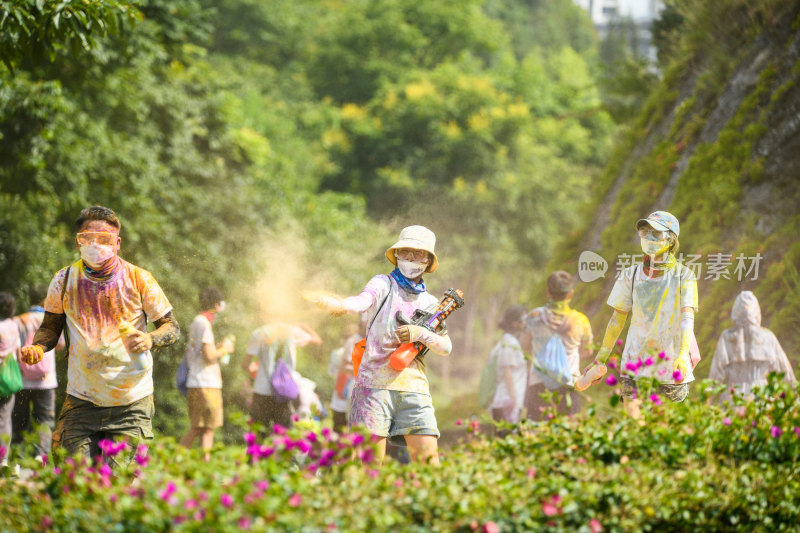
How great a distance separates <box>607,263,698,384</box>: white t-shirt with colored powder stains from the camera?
22.4 feet

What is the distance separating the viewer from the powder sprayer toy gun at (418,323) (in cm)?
625

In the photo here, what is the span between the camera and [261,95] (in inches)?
1848

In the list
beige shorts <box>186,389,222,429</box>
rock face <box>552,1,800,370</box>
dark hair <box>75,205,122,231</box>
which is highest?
rock face <box>552,1,800,370</box>

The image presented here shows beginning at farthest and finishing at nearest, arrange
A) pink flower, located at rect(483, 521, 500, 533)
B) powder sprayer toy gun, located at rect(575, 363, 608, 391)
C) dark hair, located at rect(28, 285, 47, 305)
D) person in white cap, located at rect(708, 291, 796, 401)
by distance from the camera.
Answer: dark hair, located at rect(28, 285, 47, 305), person in white cap, located at rect(708, 291, 796, 401), powder sprayer toy gun, located at rect(575, 363, 608, 391), pink flower, located at rect(483, 521, 500, 533)

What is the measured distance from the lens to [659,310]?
6871 millimetres

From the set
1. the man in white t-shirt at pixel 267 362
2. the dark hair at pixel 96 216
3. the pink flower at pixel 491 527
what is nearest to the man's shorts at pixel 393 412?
the dark hair at pixel 96 216

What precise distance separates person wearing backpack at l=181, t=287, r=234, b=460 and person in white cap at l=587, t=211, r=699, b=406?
12.6 feet

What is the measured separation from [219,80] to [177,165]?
385cm

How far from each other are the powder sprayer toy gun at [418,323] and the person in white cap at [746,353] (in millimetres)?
3021

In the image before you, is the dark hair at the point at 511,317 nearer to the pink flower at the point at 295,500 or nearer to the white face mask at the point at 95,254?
the white face mask at the point at 95,254

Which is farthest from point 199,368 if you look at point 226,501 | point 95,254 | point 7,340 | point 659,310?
point 226,501

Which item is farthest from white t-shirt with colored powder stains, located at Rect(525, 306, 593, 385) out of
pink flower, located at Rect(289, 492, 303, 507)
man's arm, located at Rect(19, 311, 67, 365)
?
pink flower, located at Rect(289, 492, 303, 507)

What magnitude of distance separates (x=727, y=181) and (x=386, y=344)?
23.2 ft

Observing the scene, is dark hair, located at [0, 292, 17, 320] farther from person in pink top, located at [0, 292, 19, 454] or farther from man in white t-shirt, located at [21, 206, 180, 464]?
man in white t-shirt, located at [21, 206, 180, 464]
